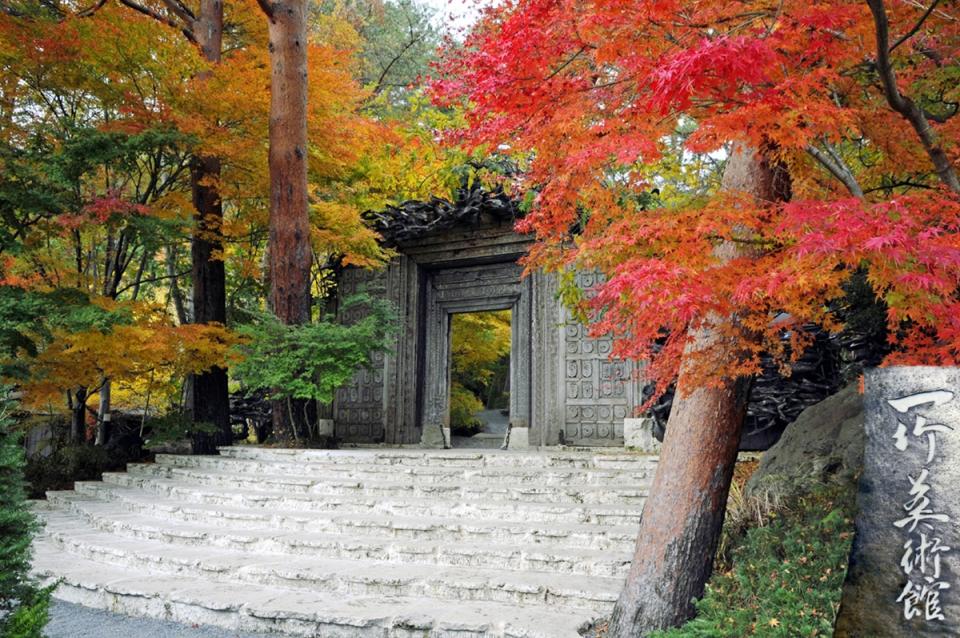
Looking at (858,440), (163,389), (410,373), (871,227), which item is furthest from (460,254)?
(871,227)

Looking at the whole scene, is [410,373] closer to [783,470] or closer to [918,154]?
[783,470]

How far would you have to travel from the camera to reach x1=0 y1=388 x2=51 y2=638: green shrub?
3.51 m

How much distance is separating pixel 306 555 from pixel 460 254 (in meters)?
6.92

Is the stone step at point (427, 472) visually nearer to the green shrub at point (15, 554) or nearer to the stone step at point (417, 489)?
the stone step at point (417, 489)

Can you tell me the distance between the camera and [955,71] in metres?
4.01

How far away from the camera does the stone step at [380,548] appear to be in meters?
5.27

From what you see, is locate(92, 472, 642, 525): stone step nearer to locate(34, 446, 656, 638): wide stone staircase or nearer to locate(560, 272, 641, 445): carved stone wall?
locate(34, 446, 656, 638): wide stone staircase

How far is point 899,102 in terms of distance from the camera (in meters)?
3.20

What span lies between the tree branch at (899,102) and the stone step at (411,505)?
3.53 m

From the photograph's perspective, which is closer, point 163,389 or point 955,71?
point 955,71

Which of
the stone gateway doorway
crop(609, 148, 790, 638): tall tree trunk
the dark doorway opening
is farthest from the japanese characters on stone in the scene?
the dark doorway opening

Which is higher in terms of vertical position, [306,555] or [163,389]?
[163,389]

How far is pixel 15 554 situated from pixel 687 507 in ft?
11.5

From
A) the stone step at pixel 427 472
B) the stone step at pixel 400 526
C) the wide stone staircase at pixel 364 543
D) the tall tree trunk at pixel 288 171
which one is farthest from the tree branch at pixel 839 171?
the tall tree trunk at pixel 288 171
